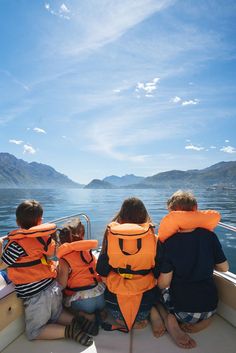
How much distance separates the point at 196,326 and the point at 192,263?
1.89 ft

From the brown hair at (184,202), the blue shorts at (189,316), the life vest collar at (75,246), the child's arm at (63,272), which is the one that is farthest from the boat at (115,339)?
the brown hair at (184,202)

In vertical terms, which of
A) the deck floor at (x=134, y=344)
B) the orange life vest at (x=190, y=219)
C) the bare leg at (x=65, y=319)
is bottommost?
the deck floor at (x=134, y=344)

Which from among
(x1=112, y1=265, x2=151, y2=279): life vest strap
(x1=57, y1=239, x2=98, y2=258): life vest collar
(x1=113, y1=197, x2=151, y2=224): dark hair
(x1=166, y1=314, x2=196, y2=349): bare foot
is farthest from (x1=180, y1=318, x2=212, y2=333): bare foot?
(x1=57, y1=239, x2=98, y2=258): life vest collar

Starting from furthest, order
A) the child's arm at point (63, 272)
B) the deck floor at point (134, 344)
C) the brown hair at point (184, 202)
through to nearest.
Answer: the child's arm at point (63, 272)
the brown hair at point (184, 202)
the deck floor at point (134, 344)

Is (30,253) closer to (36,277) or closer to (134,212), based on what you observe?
(36,277)

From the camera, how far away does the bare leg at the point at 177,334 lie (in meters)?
2.17

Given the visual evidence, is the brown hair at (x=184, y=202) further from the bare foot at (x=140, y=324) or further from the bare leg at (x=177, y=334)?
the bare foot at (x=140, y=324)

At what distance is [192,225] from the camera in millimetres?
2279

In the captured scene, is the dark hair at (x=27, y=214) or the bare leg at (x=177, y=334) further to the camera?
the dark hair at (x=27, y=214)

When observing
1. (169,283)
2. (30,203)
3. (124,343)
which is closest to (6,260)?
(30,203)

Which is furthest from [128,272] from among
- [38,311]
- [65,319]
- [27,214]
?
[27,214]

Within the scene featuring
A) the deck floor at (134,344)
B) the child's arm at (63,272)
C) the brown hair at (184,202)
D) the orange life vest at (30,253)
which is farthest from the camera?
the child's arm at (63,272)

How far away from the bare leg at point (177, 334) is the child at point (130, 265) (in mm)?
201

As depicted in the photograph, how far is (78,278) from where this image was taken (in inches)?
101
